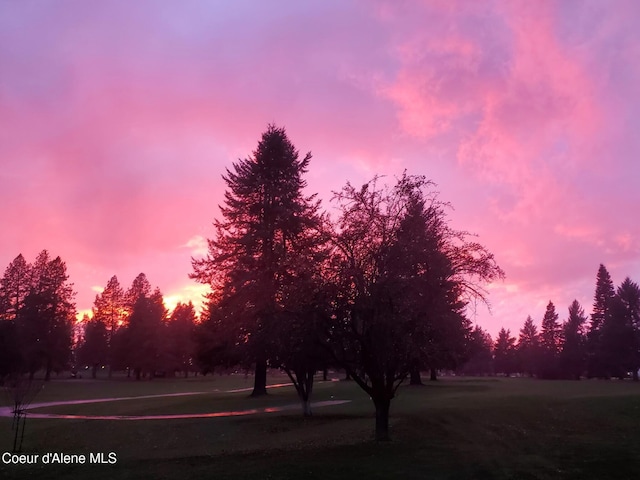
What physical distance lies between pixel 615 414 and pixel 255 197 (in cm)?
3023

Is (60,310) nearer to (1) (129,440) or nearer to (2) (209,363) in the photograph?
(2) (209,363)

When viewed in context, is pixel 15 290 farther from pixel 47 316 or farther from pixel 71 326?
pixel 71 326

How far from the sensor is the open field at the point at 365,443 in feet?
46.1

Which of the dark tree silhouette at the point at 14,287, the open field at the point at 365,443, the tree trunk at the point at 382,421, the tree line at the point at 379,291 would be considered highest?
the dark tree silhouette at the point at 14,287

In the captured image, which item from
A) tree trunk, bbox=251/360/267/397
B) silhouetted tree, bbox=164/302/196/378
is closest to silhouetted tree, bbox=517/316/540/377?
silhouetted tree, bbox=164/302/196/378

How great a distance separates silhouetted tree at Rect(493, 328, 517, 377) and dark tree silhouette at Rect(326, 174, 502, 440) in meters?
132

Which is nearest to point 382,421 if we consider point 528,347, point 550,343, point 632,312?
point 632,312

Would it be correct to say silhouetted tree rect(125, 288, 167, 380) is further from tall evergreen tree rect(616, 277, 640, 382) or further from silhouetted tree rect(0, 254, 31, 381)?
tall evergreen tree rect(616, 277, 640, 382)

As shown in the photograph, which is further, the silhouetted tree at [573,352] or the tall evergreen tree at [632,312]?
the silhouetted tree at [573,352]

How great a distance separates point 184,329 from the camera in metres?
113

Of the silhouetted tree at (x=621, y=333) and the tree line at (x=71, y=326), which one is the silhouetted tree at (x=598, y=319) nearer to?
the silhouetted tree at (x=621, y=333)

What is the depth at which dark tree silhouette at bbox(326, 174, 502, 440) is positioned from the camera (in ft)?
51.3

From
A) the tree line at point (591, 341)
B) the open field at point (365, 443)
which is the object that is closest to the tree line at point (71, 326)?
the open field at point (365, 443)

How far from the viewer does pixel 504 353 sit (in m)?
147
